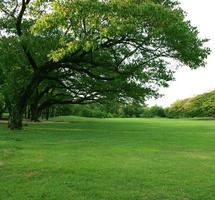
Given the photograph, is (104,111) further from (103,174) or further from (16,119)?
(103,174)

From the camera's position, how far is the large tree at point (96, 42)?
19.1m

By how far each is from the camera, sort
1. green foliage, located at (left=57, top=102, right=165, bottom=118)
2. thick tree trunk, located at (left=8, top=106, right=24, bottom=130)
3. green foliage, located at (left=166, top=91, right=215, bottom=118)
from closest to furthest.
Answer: thick tree trunk, located at (left=8, top=106, right=24, bottom=130), green foliage, located at (left=57, top=102, right=165, bottom=118), green foliage, located at (left=166, top=91, right=215, bottom=118)

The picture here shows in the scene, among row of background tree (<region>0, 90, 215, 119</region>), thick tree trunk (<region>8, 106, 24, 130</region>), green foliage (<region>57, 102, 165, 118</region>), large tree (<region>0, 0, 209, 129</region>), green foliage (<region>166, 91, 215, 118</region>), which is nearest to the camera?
large tree (<region>0, 0, 209, 129</region>)

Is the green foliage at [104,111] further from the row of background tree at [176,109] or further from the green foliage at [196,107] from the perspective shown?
the green foliage at [196,107]

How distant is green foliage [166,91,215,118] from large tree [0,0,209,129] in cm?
4748

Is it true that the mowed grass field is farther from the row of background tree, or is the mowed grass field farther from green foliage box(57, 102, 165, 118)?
the row of background tree

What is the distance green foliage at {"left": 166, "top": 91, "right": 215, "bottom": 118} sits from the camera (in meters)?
79.7

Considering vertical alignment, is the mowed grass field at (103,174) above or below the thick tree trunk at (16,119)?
below

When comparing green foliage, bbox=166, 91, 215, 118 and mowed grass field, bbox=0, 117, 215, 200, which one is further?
green foliage, bbox=166, 91, 215, 118

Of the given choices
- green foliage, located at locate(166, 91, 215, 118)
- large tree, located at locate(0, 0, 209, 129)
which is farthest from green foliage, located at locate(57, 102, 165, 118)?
large tree, located at locate(0, 0, 209, 129)

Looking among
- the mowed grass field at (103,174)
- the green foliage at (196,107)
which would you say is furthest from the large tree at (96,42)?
the green foliage at (196,107)

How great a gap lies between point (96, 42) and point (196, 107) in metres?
64.4

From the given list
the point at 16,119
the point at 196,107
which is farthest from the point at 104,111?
the point at 16,119

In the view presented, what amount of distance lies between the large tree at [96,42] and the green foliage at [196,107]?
4748 cm
